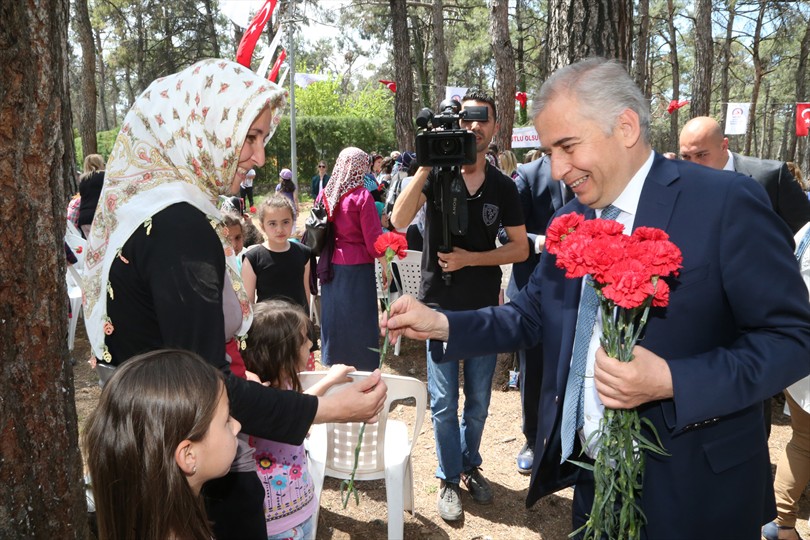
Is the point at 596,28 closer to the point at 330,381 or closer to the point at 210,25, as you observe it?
the point at 330,381

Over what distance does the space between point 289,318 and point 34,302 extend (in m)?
0.94

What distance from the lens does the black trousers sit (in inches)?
73.8

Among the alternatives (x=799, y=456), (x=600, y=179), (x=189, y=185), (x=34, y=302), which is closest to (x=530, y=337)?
(x=600, y=179)

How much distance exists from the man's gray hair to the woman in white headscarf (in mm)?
891

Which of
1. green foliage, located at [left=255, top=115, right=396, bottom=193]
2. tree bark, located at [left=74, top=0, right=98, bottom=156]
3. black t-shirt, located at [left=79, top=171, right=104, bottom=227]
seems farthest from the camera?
green foliage, located at [left=255, top=115, right=396, bottom=193]

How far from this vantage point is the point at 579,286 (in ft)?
6.42

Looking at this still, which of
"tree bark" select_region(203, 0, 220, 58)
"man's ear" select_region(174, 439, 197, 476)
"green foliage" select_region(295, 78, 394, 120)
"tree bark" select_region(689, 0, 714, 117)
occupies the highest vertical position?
"tree bark" select_region(203, 0, 220, 58)

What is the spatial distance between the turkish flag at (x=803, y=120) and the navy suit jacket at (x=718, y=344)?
2106cm

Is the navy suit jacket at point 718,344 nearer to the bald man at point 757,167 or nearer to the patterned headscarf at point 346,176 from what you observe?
the bald man at point 757,167

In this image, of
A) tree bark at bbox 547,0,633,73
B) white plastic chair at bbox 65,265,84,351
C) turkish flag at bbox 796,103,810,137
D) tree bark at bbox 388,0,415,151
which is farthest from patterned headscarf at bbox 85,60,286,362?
turkish flag at bbox 796,103,810,137

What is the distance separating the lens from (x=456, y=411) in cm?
347

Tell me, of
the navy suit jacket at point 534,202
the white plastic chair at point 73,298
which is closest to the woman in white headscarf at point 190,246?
the navy suit jacket at point 534,202

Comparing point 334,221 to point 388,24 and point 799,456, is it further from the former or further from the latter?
point 388,24

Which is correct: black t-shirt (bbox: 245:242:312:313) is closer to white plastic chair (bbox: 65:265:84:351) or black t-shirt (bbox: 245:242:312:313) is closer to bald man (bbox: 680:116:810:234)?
white plastic chair (bbox: 65:265:84:351)
